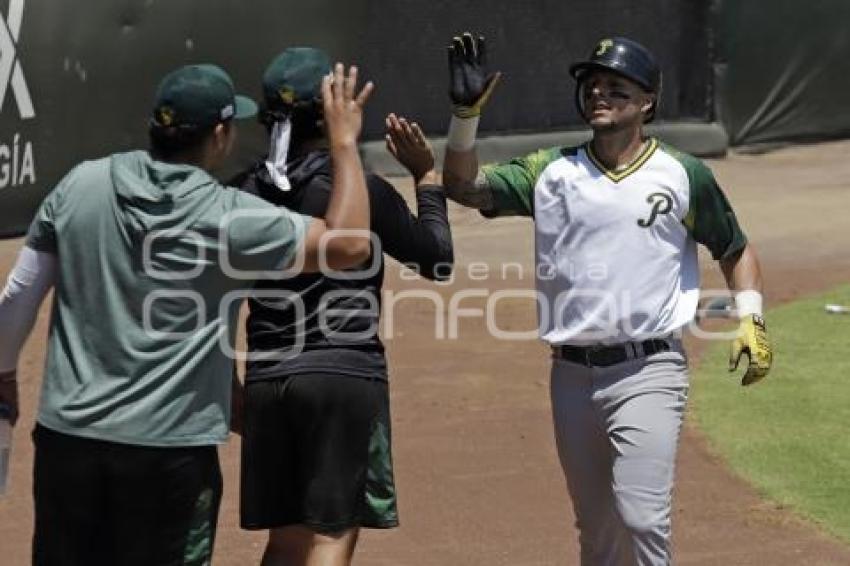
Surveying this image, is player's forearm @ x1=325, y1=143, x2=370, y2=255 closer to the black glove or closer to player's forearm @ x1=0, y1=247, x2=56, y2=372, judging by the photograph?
player's forearm @ x1=0, y1=247, x2=56, y2=372

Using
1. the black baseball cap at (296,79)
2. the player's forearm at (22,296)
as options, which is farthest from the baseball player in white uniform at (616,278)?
the player's forearm at (22,296)

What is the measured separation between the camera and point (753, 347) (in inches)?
233

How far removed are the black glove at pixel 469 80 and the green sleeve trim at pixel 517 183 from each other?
0.23 meters

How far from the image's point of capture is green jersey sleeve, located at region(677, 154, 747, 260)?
5863 millimetres

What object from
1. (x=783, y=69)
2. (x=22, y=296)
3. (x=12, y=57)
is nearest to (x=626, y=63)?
(x=22, y=296)

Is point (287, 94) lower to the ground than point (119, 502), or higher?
higher

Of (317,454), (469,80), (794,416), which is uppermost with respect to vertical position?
(469,80)

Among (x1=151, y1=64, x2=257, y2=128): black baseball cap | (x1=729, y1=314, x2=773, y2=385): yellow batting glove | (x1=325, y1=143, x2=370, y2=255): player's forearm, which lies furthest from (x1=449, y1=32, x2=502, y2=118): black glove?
(x1=151, y1=64, x2=257, y2=128): black baseball cap

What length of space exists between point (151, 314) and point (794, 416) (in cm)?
536

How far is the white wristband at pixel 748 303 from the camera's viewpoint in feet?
19.6

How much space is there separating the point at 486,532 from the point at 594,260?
202cm

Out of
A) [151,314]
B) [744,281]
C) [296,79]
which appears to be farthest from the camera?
[744,281]

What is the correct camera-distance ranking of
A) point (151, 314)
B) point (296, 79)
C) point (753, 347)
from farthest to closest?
point (753, 347) → point (296, 79) → point (151, 314)

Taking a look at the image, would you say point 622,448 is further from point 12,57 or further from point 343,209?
point 12,57
